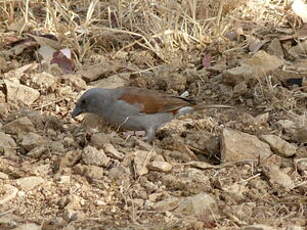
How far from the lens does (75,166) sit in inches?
219

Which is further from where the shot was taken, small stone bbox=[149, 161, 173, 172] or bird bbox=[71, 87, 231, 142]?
bird bbox=[71, 87, 231, 142]

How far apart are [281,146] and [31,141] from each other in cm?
190

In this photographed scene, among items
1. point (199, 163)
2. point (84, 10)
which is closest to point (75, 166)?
point (199, 163)

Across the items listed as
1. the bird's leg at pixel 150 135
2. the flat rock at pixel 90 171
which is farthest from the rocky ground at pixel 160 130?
the bird's leg at pixel 150 135

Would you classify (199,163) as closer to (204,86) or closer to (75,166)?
(75,166)

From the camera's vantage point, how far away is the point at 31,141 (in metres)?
5.91

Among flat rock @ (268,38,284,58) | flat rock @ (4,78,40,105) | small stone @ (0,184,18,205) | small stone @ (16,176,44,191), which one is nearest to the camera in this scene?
small stone @ (0,184,18,205)

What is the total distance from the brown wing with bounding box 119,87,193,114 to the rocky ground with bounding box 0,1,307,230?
0.20 metres

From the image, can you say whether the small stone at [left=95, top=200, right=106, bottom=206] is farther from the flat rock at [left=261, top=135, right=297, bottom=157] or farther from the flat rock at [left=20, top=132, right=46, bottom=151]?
the flat rock at [left=261, top=135, right=297, bottom=157]

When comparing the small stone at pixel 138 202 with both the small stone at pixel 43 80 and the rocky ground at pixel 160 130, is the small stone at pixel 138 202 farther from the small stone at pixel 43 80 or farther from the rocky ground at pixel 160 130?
the small stone at pixel 43 80

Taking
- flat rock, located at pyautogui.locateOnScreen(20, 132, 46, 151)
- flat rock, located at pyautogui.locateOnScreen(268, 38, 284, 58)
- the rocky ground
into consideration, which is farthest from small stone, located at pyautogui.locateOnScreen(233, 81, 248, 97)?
flat rock, located at pyautogui.locateOnScreen(20, 132, 46, 151)

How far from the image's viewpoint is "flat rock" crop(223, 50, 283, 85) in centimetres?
692

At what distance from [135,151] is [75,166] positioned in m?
0.48

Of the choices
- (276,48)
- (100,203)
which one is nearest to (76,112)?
(100,203)
